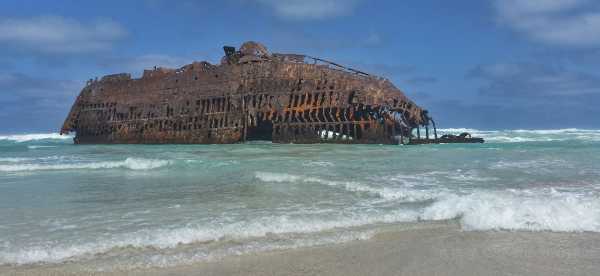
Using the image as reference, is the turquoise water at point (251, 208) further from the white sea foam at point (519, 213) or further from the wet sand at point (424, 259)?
the wet sand at point (424, 259)

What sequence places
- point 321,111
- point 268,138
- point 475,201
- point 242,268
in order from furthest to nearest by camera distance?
point 268,138, point 321,111, point 475,201, point 242,268

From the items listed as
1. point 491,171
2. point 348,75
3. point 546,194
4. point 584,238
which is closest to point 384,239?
point 584,238

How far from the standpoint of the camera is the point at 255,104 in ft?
74.1

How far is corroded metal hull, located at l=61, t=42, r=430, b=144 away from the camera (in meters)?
20.6

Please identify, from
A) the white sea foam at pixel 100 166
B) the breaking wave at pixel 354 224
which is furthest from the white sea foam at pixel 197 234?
the white sea foam at pixel 100 166

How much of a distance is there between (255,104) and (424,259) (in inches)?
765

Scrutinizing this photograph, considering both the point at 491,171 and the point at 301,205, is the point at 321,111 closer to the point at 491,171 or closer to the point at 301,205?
the point at 491,171

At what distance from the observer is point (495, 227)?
177 inches

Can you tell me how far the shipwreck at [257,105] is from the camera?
20.7 metres

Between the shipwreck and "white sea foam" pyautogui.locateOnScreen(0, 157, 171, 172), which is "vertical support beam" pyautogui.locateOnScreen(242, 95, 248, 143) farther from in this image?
"white sea foam" pyautogui.locateOnScreen(0, 157, 171, 172)

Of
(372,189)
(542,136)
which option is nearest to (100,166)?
(372,189)

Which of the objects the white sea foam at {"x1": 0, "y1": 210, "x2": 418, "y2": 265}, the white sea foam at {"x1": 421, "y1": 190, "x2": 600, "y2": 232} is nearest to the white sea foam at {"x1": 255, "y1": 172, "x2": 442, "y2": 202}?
the white sea foam at {"x1": 421, "y1": 190, "x2": 600, "y2": 232}

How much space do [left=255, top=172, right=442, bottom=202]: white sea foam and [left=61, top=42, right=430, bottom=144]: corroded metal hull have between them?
11.8 m

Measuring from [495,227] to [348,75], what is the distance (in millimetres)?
16545
